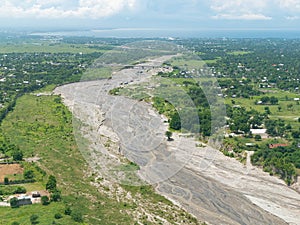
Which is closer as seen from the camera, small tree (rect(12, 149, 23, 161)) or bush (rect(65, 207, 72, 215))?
bush (rect(65, 207, 72, 215))

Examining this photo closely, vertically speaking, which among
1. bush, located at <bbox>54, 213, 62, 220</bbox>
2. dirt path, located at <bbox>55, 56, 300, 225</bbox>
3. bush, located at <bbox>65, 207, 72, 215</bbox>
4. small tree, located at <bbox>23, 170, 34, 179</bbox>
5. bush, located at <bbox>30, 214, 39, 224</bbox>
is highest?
bush, located at <bbox>30, 214, 39, 224</bbox>

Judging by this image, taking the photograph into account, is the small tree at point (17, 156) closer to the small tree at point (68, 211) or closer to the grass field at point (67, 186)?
the grass field at point (67, 186)

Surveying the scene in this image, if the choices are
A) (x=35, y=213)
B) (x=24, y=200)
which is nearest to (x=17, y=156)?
(x=24, y=200)

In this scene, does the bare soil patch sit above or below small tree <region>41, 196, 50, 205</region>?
below

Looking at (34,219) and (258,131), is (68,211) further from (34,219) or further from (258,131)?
(258,131)

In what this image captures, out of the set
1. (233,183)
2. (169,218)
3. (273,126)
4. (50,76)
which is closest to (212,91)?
(273,126)

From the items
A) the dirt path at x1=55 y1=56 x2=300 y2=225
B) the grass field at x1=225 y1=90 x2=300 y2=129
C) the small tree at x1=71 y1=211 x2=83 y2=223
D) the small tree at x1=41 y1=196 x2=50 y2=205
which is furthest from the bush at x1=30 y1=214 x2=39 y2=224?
the grass field at x1=225 y1=90 x2=300 y2=129

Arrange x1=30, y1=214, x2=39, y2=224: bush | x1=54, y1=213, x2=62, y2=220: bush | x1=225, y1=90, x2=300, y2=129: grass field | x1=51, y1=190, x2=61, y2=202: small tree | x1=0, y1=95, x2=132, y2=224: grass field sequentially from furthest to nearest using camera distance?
x1=225, y1=90, x2=300, y2=129: grass field, x1=51, y1=190, x2=61, y2=202: small tree, x1=0, y1=95, x2=132, y2=224: grass field, x1=54, y1=213, x2=62, y2=220: bush, x1=30, y1=214, x2=39, y2=224: bush

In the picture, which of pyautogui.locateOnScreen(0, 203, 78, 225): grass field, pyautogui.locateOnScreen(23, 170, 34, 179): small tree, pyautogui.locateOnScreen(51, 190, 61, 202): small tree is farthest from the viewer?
pyautogui.locateOnScreen(23, 170, 34, 179): small tree

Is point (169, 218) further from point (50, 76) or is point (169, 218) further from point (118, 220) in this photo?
point (50, 76)

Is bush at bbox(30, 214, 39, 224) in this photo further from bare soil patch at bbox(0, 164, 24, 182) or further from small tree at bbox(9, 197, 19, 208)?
bare soil patch at bbox(0, 164, 24, 182)

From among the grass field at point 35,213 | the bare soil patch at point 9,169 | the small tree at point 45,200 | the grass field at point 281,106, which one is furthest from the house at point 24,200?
the grass field at point 281,106
